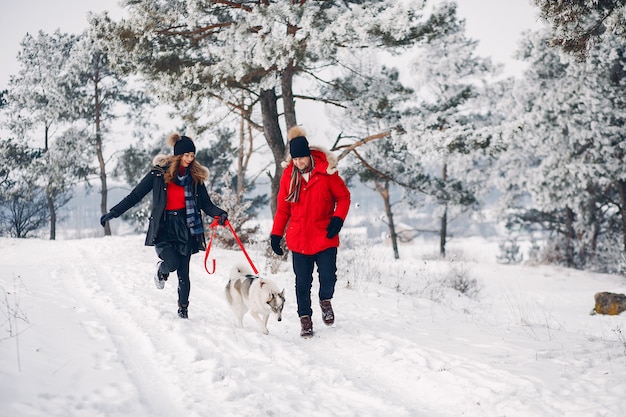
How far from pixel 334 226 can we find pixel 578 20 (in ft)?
17.1

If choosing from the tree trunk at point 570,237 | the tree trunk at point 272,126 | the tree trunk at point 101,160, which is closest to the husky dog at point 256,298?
the tree trunk at point 272,126

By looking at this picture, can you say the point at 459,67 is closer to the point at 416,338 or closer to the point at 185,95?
the point at 185,95

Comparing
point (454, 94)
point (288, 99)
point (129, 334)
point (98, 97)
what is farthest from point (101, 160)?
point (129, 334)

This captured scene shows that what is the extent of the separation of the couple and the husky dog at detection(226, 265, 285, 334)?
0.27m

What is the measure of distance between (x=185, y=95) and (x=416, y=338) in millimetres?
7407

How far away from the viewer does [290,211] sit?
477cm

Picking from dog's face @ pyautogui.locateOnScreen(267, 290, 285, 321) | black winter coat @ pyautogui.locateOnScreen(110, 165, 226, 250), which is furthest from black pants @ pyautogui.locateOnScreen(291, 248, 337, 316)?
black winter coat @ pyautogui.locateOnScreen(110, 165, 226, 250)

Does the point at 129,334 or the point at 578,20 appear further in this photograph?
the point at 578,20

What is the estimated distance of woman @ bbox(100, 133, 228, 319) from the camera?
15.3 feet

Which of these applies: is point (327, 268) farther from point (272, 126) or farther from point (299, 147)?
point (272, 126)

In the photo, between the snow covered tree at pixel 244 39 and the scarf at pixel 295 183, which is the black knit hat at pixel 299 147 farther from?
the snow covered tree at pixel 244 39

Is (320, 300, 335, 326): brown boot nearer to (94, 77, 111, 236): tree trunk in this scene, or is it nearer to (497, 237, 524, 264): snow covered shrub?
(94, 77, 111, 236): tree trunk

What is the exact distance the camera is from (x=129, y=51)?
927 cm

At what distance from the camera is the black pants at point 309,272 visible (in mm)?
4605
